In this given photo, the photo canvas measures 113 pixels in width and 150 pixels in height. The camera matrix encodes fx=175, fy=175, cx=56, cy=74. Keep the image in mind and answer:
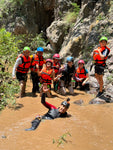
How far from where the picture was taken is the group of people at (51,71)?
20.1ft

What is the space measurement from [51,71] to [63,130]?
3.30 m

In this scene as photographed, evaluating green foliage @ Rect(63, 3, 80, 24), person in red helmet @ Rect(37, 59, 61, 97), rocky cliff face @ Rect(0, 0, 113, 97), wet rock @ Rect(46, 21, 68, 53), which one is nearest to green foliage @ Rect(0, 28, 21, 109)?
person in red helmet @ Rect(37, 59, 61, 97)

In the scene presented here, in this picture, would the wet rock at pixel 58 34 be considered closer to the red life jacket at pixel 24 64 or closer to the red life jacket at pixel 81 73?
the red life jacket at pixel 81 73

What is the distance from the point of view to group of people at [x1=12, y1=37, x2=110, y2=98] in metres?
6.12

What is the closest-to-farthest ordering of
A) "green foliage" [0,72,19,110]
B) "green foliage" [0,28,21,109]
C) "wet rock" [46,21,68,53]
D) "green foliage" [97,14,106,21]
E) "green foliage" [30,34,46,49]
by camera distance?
"green foliage" [0,72,19,110] → "green foliage" [0,28,21,109] → "green foliage" [97,14,106,21] → "wet rock" [46,21,68,53] → "green foliage" [30,34,46,49]

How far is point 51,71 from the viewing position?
6559 millimetres

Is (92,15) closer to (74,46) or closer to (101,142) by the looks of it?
(74,46)

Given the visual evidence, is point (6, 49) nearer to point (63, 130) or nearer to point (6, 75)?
point (6, 75)

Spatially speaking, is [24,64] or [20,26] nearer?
[24,64]

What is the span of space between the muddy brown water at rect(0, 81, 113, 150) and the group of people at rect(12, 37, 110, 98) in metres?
1.44

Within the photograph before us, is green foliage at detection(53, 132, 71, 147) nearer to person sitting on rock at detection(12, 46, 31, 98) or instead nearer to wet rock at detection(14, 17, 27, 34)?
person sitting on rock at detection(12, 46, 31, 98)

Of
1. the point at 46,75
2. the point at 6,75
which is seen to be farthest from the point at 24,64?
the point at 46,75

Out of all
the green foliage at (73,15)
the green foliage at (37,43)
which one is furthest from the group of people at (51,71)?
the green foliage at (37,43)

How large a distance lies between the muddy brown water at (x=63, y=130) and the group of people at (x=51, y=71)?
4.72ft
